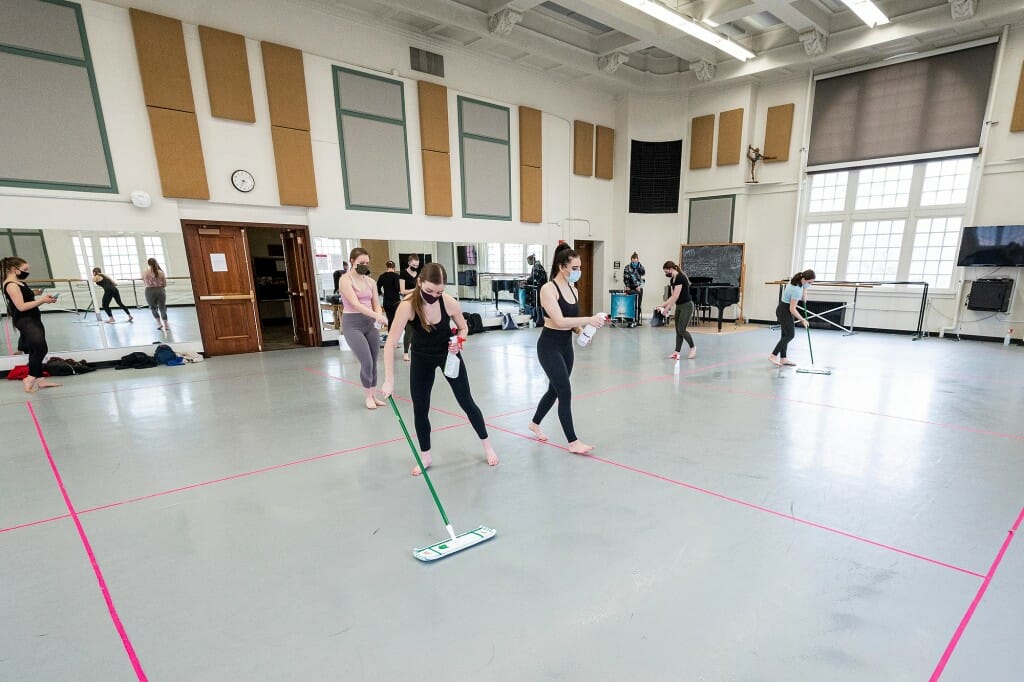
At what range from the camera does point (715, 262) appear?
444 inches

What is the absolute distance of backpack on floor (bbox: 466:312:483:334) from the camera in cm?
986

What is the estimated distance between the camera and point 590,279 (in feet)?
40.7

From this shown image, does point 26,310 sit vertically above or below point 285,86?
below

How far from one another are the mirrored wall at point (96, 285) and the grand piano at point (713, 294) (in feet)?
31.8

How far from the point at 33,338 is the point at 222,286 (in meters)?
2.55

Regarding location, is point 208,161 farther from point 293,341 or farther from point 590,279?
point 590,279

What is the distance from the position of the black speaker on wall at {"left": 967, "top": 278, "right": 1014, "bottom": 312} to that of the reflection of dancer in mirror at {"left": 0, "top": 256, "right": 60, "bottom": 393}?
13921mm

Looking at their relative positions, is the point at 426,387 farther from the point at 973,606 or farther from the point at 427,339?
the point at 973,606

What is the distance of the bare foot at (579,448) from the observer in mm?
3406

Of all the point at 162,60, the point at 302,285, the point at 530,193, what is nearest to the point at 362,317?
the point at 302,285

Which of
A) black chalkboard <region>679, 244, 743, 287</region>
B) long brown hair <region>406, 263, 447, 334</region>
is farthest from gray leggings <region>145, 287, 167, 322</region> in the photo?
black chalkboard <region>679, 244, 743, 287</region>

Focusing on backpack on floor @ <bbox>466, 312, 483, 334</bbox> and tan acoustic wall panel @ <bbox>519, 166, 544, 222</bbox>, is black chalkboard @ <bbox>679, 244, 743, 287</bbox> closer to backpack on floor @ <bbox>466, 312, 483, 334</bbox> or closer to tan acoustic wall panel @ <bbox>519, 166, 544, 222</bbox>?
tan acoustic wall panel @ <bbox>519, 166, 544, 222</bbox>

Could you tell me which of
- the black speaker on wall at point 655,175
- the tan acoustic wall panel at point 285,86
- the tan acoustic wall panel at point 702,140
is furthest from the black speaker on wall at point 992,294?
the tan acoustic wall panel at point 285,86

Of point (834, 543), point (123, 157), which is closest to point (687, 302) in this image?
point (834, 543)
